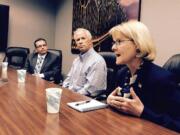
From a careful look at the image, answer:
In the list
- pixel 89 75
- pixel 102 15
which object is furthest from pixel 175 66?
pixel 102 15

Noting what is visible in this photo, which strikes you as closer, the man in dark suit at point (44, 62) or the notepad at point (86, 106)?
the notepad at point (86, 106)

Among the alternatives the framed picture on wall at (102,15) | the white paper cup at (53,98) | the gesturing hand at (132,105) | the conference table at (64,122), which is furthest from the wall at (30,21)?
the gesturing hand at (132,105)

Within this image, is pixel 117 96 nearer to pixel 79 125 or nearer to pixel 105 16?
pixel 79 125

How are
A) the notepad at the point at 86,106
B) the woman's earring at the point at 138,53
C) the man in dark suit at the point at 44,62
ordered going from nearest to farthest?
the notepad at the point at 86,106
the woman's earring at the point at 138,53
the man in dark suit at the point at 44,62

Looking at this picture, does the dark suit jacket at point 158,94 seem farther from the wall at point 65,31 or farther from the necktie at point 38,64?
the wall at point 65,31

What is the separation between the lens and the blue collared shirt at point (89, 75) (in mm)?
2773

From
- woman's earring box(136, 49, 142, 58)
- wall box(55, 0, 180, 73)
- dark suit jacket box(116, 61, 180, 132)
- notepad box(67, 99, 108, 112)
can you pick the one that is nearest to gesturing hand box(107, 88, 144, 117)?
dark suit jacket box(116, 61, 180, 132)

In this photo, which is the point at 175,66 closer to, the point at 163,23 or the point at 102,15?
the point at 163,23

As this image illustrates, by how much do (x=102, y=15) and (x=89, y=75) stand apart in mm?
1556

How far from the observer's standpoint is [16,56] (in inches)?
192

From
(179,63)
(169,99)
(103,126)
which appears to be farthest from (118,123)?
(179,63)

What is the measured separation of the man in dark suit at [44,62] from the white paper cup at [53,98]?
253 cm

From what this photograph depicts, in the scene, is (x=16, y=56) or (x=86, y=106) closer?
(x=86, y=106)

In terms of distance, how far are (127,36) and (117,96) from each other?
0.38m
